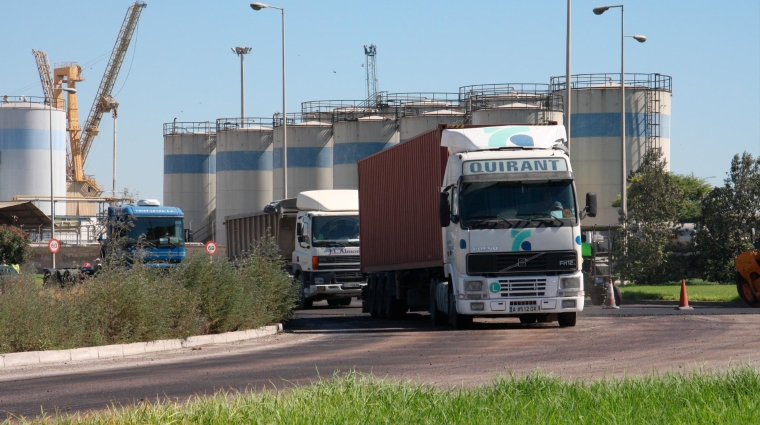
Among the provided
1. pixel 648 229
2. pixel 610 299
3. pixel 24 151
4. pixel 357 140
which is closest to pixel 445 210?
pixel 610 299

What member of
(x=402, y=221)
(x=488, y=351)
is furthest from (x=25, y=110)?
(x=488, y=351)

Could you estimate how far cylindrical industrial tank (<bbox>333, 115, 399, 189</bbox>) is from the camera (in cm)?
6840

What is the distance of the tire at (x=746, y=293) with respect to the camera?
28.5 meters

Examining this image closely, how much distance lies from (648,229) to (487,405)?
34.4 m

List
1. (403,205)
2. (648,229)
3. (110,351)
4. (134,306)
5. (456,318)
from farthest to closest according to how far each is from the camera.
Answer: (648,229), (403,205), (456,318), (134,306), (110,351)

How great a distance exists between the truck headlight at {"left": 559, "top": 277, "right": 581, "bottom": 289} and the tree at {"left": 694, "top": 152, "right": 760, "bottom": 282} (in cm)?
2478

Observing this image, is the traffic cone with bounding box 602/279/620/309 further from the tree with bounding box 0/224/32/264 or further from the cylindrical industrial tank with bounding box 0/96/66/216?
the cylindrical industrial tank with bounding box 0/96/66/216

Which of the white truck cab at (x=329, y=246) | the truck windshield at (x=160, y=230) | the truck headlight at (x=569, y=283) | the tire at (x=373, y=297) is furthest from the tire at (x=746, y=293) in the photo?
the truck windshield at (x=160, y=230)

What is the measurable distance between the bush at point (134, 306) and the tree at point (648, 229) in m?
23.2

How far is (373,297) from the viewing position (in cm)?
2538

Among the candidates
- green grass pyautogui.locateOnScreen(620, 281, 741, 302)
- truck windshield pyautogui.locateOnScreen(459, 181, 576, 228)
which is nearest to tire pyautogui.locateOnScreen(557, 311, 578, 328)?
truck windshield pyautogui.locateOnScreen(459, 181, 576, 228)

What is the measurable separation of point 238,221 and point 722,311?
16.9 metres

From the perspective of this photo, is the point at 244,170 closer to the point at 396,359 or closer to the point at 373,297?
the point at 373,297

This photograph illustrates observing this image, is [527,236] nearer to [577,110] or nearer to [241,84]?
[577,110]
